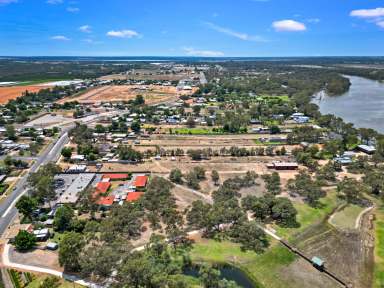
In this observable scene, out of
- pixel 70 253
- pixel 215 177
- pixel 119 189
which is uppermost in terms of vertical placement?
pixel 70 253

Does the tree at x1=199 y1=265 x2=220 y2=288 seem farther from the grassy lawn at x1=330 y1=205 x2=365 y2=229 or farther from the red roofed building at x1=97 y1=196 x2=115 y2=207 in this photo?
the red roofed building at x1=97 y1=196 x2=115 y2=207

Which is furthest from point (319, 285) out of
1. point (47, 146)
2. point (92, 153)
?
point (47, 146)

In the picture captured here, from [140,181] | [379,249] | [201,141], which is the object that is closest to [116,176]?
[140,181]

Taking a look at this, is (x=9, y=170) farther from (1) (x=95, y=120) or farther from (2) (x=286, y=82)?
(2) (x=286, y=82)

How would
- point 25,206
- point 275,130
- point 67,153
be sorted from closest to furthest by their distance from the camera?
point 25,206, point 67,153, point 275,130

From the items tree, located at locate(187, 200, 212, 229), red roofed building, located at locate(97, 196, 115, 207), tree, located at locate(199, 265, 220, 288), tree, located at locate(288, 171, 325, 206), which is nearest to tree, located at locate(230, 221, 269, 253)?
tree, located at locate(187, 200, 212, 229)

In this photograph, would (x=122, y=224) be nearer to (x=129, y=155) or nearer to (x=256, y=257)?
(x=256, y=257)
